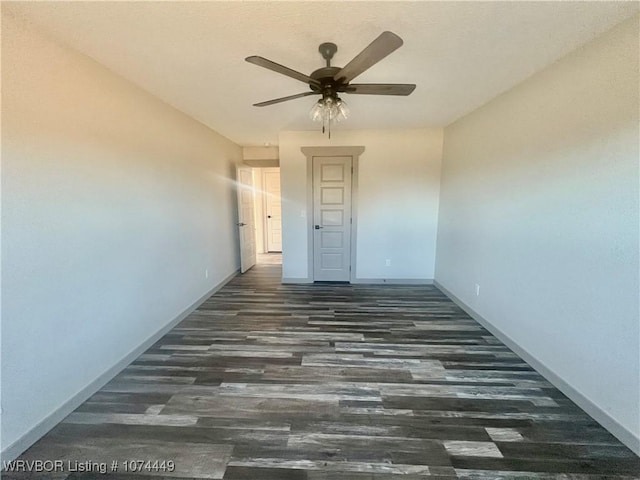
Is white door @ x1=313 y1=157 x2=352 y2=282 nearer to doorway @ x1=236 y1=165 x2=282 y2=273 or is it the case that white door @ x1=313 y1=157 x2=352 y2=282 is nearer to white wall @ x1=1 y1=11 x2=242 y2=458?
doorway @ x1=236 y1=165 x2=282 y2=273

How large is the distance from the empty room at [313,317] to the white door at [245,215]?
5.97ft

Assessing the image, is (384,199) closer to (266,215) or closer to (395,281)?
(395,281)

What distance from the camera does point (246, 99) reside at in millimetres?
2828

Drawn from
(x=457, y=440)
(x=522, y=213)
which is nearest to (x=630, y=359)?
(x=457, y=440)

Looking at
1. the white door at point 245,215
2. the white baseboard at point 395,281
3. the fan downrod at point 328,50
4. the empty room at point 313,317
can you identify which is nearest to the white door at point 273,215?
the white door at point 245,215

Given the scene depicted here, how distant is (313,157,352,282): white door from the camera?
14.8 feet

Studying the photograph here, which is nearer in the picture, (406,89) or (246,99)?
(406,89)

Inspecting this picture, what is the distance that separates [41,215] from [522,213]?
364cm

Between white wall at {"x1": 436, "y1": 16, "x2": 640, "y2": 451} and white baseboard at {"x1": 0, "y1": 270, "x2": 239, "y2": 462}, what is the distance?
3500 mm

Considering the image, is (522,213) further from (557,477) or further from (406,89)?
(557,477)

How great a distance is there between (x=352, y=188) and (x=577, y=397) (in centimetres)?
347

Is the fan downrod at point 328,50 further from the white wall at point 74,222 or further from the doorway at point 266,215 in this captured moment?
the doorway at point 266,215

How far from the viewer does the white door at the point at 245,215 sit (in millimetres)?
5227

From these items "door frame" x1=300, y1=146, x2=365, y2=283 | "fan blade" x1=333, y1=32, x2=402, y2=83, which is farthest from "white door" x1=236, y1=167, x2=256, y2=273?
"fan blade" x1=333, y1=32, x2=402, y2=83
